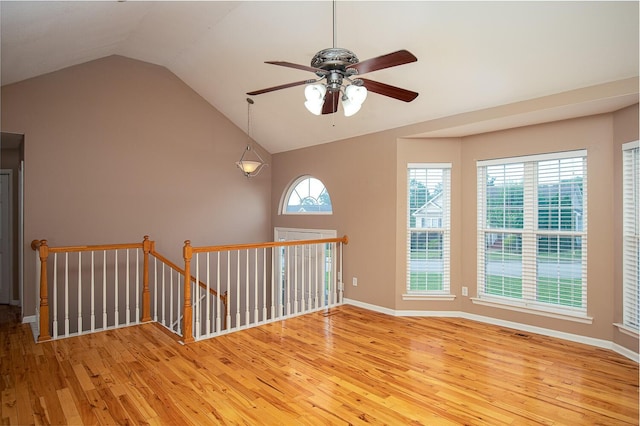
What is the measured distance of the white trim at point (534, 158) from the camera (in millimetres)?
3809

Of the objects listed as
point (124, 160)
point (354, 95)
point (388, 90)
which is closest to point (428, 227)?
point (388, 90)

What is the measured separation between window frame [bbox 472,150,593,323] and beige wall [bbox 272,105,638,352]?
0.06 meters

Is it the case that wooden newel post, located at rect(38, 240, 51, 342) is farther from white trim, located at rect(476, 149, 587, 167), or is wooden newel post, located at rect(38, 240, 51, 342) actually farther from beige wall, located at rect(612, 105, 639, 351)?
beige wall, located at rect(612, 105, 639, 351)

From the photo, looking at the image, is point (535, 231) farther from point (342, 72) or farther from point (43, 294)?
point (43, 294)

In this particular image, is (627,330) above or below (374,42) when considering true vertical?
below

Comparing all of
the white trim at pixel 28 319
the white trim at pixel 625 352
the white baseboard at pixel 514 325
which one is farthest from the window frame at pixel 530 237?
the white trim at pixel 28 319

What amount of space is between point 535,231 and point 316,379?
9.73 feet

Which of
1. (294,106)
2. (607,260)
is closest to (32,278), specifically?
(294,106)

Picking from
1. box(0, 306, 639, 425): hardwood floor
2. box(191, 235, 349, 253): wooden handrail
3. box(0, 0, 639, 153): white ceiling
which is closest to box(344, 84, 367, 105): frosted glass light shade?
box(0, 0, 639, 153): white ceiling

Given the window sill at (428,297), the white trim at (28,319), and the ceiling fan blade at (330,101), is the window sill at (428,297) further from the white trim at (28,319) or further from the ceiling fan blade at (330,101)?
the white trim at (28,319)

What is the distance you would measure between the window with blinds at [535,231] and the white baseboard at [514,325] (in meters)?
0.24

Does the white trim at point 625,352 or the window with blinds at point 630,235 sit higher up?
the window with blinds at point 630,235

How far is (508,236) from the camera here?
171 inches

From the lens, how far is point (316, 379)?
2898 mm
